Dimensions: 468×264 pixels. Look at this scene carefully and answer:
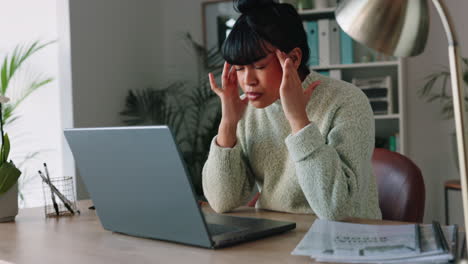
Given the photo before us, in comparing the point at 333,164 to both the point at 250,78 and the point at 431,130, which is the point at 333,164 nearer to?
the point at 250,78

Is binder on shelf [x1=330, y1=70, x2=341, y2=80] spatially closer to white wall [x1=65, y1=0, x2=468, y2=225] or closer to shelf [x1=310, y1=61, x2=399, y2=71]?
shelf [x1=310, y1=61, x2=399, y2=71]

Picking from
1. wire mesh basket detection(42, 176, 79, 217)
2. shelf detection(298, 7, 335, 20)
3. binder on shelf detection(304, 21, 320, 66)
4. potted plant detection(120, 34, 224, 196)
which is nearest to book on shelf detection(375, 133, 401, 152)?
binder on shelf detection(304, 21, 320, 66)

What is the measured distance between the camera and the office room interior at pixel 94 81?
134 inches

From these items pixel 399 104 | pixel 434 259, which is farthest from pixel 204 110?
pixel 434 259

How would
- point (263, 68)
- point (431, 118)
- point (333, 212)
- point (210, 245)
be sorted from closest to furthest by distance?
point (210, 245), point (333, 212), point (263, 68), point (431, 118)

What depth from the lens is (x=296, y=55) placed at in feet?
4.93

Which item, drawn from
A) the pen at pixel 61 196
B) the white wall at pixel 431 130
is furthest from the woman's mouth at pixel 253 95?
the white wall at pixel 431 130

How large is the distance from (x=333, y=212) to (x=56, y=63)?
2688mm

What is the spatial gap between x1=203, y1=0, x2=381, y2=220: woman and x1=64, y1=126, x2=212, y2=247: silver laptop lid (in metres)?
0.31

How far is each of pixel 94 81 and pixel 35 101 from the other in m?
0.37

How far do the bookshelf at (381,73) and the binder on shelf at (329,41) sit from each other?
24mm

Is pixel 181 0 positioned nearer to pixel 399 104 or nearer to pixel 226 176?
pixel 399 104

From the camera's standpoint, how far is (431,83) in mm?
3584

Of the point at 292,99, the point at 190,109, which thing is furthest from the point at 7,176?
the point at 190,109
